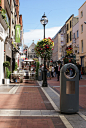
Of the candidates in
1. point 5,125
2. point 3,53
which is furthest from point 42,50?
point 5,125

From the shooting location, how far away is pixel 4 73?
1527cm

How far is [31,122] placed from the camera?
441cm

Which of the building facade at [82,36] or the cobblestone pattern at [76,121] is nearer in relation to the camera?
the cobblestone pattern at [76,121]

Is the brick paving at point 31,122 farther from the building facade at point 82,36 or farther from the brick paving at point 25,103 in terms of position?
the building facade at point 82,36

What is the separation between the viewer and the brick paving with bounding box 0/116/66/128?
4172 mm

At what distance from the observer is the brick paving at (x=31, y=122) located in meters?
4.17

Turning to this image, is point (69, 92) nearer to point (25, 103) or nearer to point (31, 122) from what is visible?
point (31, 122)

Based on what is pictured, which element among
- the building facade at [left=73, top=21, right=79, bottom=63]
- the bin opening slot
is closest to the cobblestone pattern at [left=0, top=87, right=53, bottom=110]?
the bin opening slot

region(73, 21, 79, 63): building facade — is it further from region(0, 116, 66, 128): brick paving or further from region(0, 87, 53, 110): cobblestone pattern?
region(0, 116, 66, 128): brick paving

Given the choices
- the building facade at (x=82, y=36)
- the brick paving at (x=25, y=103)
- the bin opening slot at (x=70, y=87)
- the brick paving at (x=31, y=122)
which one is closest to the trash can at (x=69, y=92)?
the bin opening slot at (x=70, y=87)

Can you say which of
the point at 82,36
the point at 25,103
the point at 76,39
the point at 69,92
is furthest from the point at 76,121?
the point at 76,39

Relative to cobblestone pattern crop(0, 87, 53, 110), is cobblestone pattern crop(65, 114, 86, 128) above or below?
below

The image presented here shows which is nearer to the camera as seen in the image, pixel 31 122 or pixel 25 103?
pixel 31 122

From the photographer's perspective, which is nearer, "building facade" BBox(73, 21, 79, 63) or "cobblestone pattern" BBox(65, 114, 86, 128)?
"cobblestone pattern" BBox(65, 114, 86, 128)
